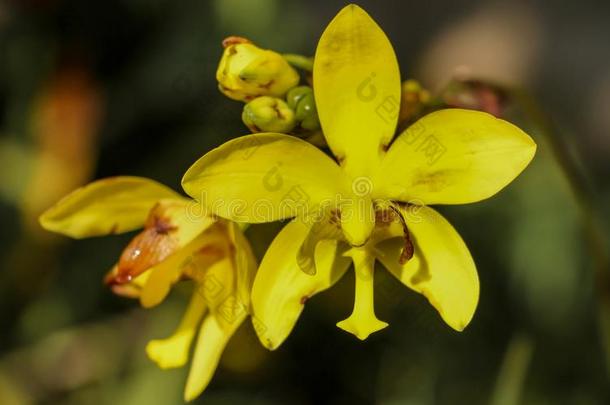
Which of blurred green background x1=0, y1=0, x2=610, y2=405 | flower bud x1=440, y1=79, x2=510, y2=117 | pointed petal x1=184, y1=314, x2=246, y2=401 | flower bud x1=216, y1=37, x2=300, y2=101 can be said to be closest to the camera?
flower bud x1=216, y1=37, x2=300, y2=101

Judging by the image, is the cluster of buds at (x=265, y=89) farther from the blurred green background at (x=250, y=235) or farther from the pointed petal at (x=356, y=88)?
the blurred green background at (x=250, y=235)

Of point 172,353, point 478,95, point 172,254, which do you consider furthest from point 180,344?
point 478,95

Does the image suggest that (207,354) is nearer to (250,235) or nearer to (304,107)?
(304,107)

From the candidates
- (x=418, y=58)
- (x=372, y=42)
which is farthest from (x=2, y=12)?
(x=372, y=42)

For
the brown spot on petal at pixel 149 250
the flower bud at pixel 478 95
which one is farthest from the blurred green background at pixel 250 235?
the brown spot on petal at pixel 149 250

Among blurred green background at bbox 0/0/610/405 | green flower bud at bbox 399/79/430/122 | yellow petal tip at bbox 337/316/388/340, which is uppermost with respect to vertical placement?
green flower bud at bbox 399/79/430/122

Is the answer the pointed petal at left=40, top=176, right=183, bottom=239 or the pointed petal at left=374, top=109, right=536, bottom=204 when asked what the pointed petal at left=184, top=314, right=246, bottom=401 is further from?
the pointed petal at left=374, top=109, right=536, bottom=204

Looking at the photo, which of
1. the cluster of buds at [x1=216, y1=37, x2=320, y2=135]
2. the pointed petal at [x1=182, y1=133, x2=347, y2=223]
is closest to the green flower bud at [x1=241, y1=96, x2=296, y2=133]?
the cluster of buds at [x1=216, y1=37, x2=320, y2=135]
